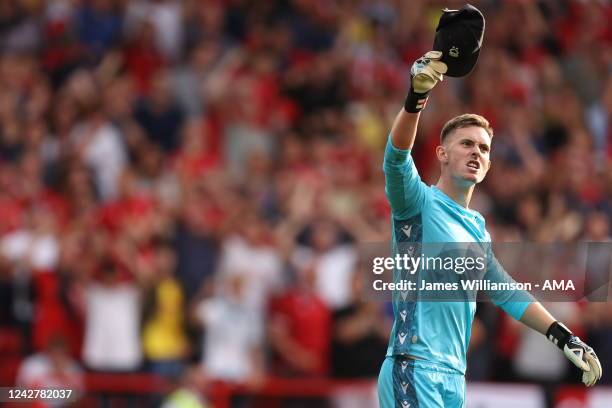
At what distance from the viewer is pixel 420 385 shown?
6.50 metres

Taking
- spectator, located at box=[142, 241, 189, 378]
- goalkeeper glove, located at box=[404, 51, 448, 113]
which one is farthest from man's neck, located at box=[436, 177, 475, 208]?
spectator, located at box=[142, 241, 189, 378]

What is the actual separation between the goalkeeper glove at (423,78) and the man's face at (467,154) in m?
0.66

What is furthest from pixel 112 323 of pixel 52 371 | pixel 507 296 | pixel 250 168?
pixel 507 296

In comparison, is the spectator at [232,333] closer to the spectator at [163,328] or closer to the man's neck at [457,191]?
the spectator at [163,328]

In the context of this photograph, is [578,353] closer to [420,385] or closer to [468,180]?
[420,385]

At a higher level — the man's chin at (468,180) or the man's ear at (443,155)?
the man's ear at (443,155)

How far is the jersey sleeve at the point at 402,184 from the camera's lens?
245 inches

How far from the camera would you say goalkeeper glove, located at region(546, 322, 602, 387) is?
673cm

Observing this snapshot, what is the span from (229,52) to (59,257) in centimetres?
437

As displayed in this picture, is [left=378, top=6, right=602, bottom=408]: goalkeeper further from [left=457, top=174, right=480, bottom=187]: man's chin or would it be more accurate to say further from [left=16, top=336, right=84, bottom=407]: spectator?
[left=16, top=336, right=84, bottom=407]: spectator

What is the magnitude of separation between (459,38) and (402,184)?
75cm

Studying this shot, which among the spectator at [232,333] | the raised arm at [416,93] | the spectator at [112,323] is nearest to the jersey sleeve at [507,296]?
the raised arm at [416,93]

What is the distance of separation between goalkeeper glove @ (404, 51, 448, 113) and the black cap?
0.07 meters

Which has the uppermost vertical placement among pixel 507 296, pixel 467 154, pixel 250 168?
pixel 250 168
